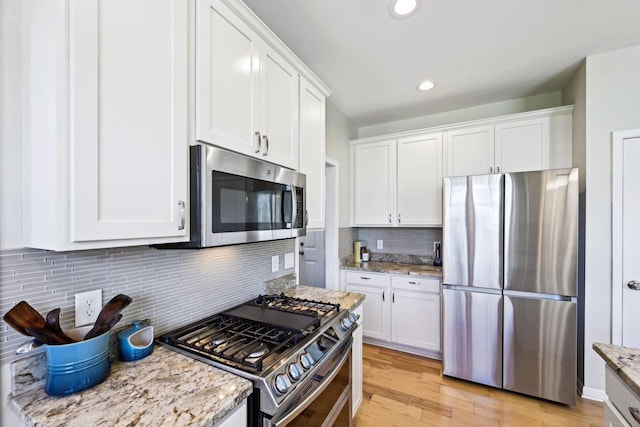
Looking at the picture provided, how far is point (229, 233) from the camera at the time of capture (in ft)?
3.84

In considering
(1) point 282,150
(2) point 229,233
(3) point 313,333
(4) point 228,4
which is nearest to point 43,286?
(2) point 229,233

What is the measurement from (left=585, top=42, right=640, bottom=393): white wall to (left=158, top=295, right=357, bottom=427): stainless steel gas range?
6.87ft

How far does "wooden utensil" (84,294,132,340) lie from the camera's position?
95 cm

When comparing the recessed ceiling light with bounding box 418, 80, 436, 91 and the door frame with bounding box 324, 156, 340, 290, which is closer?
the recessed ceiling light with bounding box 418, 80, 436, 91

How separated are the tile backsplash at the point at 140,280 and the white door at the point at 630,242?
9.21 feet

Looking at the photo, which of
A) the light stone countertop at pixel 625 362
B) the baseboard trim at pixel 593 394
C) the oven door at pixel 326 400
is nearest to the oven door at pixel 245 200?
the oven door at pixel 326 400

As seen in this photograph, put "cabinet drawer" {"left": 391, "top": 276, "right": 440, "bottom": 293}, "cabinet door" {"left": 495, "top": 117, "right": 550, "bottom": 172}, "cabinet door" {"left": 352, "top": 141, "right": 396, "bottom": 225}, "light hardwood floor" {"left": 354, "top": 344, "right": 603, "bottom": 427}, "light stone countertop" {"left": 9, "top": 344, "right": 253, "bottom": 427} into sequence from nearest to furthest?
"light stone countertop" {"left": 9, "top": 344, "right": 253, "bottom": 427} < "light hardwood floor" {"left": 354, "top": 344, "right": 603, "bottom": 427} < "cabinet door" {"left": 495, "top": 117, "right": 550, "bottom": 172} < "cabinet drawer" {"left": 391, "top": 276, "right": 440, "bottom": 293} < "cabinet door" {"left": 352, "top": 141, "right": 396, "bottom": 225}


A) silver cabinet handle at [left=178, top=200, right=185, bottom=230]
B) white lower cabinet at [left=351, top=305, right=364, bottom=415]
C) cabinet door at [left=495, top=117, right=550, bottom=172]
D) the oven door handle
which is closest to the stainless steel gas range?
the oven door handle

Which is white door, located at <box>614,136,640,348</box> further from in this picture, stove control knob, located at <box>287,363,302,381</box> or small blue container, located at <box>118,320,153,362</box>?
small blue container, located at <box>118,320,153,362</box>

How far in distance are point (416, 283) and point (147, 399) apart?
2.55 metres

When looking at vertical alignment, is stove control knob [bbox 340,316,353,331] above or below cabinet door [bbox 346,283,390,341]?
above

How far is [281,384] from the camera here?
38.3 inches

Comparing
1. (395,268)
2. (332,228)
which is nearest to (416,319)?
(395,268)

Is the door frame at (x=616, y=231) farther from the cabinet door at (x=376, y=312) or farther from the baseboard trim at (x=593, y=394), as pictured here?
the cabinet door at (x=376, y=312)
